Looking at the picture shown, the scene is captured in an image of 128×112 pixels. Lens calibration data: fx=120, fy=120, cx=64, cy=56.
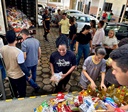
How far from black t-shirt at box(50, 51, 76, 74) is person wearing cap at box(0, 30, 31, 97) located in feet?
1.77

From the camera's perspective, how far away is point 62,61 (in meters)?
2.25

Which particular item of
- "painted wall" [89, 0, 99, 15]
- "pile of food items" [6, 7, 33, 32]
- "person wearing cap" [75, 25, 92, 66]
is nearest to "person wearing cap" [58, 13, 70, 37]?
"pile of food items" [6, 7, 33, 32]

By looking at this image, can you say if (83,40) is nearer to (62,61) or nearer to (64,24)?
(62,61)

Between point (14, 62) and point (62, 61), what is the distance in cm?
83

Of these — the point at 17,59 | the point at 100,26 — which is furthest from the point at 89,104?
the point at 100,26

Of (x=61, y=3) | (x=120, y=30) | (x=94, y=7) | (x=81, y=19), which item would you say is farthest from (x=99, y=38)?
(x=61, y=3)

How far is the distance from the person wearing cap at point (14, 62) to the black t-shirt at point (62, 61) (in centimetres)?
54

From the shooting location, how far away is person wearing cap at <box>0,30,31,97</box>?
1882 mm

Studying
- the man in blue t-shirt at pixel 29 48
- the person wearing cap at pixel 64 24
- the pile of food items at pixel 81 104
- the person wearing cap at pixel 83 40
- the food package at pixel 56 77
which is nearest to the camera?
the pile of food items at pixel 81 104

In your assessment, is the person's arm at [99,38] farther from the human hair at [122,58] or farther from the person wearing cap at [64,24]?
the human hair at [122,58]

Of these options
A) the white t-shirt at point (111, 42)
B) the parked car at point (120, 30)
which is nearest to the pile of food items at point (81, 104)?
the white t-shirt at point (111, 42)

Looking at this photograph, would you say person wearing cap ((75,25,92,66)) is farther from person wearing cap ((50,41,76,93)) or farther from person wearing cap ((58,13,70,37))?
person wearing cap ((58,13,70,37))

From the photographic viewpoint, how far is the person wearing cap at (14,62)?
1.88m

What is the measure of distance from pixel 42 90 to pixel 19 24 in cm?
317
